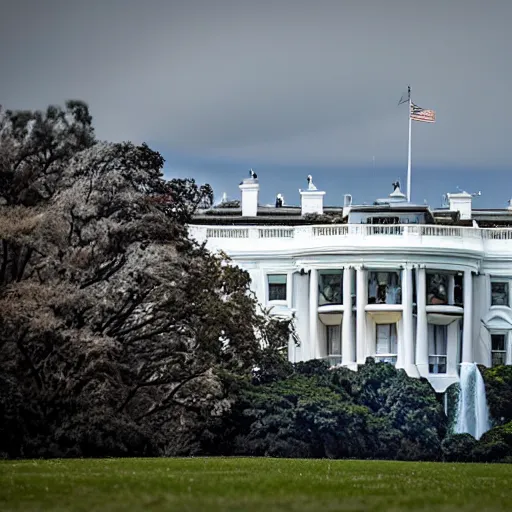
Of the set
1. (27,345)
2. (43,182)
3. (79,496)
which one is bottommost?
(79,496)

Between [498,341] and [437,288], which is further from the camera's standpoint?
[498,341]

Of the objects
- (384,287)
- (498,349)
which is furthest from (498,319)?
(384,287)

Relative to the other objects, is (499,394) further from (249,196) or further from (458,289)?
(249,196)

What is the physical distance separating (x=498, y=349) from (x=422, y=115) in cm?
1249

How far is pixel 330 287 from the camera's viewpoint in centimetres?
10138

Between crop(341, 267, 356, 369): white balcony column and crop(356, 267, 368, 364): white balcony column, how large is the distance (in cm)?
40

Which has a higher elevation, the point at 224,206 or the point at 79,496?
the point at 224,206

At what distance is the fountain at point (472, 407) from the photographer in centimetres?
9094

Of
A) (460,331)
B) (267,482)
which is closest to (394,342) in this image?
(460,331)

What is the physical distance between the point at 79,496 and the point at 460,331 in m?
69.5

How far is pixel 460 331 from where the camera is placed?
10075 centimetres

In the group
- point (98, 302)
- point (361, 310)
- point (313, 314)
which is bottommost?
point (98, 302)

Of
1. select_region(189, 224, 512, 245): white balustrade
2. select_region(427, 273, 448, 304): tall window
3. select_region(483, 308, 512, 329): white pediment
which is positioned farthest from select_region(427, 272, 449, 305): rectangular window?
select_region(483, 308, 512, 329): white pediment

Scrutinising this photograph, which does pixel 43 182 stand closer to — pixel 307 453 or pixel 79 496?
pixel 307 453
